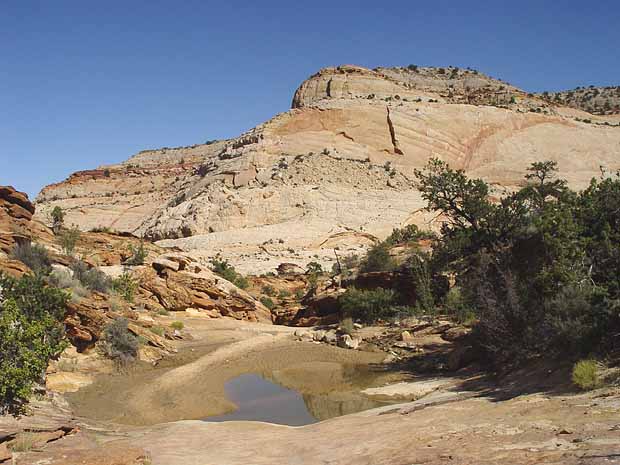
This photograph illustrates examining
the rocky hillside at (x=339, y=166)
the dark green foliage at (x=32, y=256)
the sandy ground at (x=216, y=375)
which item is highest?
the rocky hillside at (x=339, y=166)

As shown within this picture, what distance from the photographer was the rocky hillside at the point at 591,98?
225 feet

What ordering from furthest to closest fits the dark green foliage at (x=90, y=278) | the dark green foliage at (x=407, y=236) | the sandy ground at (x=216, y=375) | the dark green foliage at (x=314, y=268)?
1. the dark green foliage at (x=314, y=268)
2. the dark green foliage at (x=407, y=236)
3. the dark green foliage at (x=90, y=278)
4. the sandy ground at (x=216, y=375)

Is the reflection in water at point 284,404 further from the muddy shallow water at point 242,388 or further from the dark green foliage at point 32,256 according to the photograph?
the dark green foliage at point 32,256

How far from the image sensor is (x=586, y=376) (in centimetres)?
776

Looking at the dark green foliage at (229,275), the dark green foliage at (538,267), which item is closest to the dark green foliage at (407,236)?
the dark green foliage at (229,275)

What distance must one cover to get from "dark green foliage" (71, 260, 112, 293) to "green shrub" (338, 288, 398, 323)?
27.2ft

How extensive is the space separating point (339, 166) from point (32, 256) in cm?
2963

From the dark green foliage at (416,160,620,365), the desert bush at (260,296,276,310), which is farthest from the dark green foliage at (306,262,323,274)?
the dark green foliage at (416,160,620,365)

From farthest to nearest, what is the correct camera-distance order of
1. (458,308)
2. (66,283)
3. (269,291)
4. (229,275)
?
1. (269,291)
2. (229,275)
3. (458,308)
4. (66,283)

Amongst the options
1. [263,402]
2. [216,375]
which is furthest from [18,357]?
[216,375]

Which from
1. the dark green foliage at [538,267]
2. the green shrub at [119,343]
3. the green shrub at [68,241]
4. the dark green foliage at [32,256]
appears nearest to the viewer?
the dark green foliage at [538,267]

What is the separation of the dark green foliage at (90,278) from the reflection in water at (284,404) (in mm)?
6802

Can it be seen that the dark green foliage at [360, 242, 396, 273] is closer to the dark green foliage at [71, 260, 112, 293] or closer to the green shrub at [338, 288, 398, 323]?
the green shrub at [338, 288, 398, 323]

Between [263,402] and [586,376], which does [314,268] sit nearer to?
[263,402]
